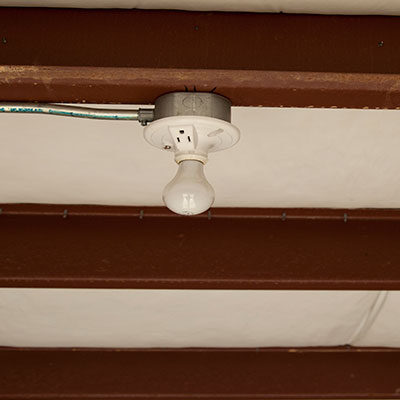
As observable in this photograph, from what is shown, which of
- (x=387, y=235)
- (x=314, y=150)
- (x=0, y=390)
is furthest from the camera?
(x=0, y=390)

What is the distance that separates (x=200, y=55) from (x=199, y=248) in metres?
0.75

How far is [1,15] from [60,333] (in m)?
1.68

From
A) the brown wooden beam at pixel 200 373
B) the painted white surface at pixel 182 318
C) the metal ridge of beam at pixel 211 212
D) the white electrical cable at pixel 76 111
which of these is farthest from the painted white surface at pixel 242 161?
the brown wooden beam at pixel 200 373

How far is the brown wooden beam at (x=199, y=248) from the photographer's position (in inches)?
64.8

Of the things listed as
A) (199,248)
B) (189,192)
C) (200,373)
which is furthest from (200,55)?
(200,373)

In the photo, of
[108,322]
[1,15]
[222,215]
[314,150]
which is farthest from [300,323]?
[1,15]

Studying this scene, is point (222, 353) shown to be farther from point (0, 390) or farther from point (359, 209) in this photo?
point (359, 209)

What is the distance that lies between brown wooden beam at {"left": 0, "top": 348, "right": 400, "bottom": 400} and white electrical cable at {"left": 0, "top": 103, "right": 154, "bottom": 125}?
1558 mm

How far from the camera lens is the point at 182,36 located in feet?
3.49

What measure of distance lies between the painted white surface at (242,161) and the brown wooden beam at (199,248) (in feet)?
0.14

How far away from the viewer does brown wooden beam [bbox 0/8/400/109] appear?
1037mm

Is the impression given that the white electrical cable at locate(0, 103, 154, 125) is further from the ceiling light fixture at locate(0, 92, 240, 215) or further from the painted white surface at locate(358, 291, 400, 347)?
the painted white surface at locate(358, 291, 400, 347)

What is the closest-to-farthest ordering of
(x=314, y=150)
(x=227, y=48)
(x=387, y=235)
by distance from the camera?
(x=227, y=48) < (x=314, y=150) < (x=387, y=235)

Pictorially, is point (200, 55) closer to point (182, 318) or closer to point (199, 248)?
point (199, 248)
